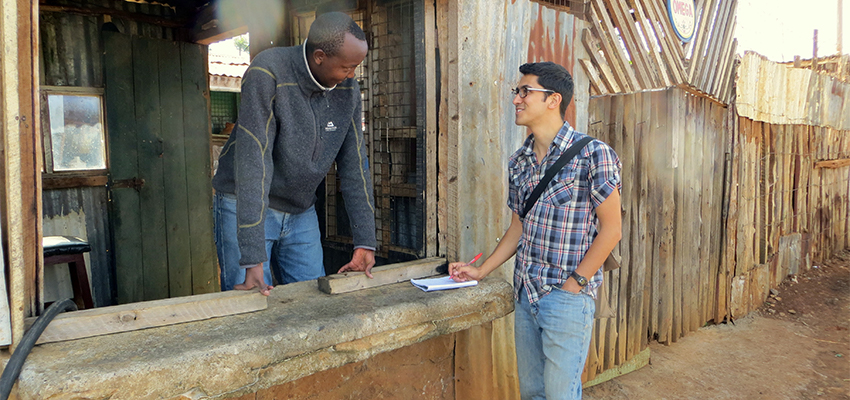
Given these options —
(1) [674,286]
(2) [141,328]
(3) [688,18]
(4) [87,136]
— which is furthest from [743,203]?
(4) [87,136]

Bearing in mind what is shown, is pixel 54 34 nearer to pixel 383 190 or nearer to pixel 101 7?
pixel 101 7

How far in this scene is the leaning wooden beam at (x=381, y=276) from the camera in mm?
2820

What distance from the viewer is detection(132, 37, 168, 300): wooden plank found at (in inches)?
201

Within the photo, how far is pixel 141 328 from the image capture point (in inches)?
88.3

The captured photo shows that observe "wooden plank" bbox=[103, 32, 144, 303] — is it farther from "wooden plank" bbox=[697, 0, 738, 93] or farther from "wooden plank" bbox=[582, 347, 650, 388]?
"wooden plank" bbox=[697, 0, 738, 93]

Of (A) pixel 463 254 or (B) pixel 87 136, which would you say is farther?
(B) pixel 87 136

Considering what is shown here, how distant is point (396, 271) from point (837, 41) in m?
15.0

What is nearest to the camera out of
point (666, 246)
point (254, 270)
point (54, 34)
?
point (254, 270)

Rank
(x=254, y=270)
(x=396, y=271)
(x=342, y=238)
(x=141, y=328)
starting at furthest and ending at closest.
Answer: (x=342, y=238), (x=396, y=271), (x=254, y=270), (x=141, y=328)

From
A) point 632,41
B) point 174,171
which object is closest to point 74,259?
point 174,171

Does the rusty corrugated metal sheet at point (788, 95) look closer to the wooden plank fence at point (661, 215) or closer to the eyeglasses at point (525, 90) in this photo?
the wooden plank fence at point (661, 215)

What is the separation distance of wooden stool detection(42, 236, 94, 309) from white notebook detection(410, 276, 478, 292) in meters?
2.52

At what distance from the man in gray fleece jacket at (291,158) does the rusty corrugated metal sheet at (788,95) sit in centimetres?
482

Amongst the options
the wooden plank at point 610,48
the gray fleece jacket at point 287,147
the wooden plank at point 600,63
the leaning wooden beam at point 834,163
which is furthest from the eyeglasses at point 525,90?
the leaning wooden beam at point 834,163
